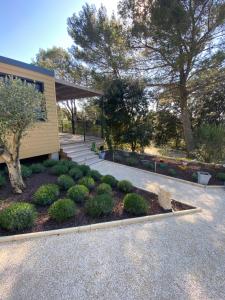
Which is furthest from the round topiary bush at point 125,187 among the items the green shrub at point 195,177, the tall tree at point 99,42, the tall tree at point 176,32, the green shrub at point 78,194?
the tall tree at point 99,42

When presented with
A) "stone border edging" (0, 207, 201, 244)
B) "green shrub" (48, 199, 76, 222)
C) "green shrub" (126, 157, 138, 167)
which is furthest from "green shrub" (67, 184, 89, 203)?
"green shrub" (126, 157, 138, 167)

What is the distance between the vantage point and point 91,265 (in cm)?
237

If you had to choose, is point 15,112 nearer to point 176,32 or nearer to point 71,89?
point 71,89

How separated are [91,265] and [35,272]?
25.7 inches

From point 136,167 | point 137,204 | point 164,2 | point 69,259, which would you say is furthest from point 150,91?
point 69,259

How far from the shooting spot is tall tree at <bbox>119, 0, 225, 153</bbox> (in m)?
8.79

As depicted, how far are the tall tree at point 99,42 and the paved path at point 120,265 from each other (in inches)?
401

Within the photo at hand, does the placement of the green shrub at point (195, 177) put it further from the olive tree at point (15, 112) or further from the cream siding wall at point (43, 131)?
the olive tree at point (15, 112)

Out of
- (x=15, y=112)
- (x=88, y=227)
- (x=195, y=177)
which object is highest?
(x=15, y=112)

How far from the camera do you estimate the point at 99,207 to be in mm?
3461

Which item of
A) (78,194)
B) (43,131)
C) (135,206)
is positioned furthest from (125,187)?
(43,131)

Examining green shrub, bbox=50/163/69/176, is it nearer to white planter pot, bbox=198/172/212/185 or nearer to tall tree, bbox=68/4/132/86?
white planter pot, bbox=198/172/212/185

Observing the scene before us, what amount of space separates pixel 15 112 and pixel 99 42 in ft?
32.2

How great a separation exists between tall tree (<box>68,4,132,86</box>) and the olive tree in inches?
332
